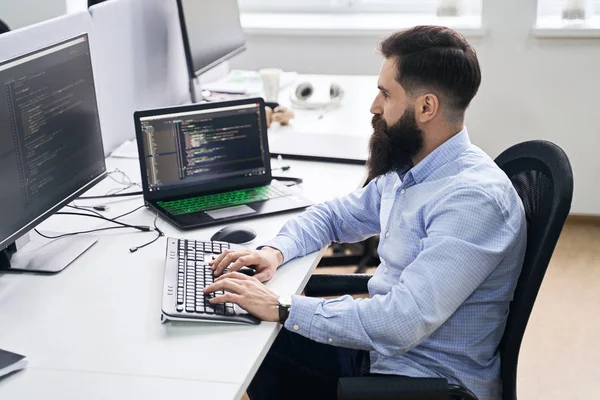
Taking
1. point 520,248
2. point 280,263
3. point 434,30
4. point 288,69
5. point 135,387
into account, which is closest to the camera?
point 135,387

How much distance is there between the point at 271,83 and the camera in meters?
2.96

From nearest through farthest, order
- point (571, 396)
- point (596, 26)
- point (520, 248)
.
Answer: point (520, 248)
point (571, 396)
point (596, 26)

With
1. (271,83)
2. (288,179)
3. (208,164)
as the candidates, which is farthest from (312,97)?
(208,164)

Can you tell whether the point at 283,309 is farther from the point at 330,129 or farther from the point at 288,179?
the point at 330,129

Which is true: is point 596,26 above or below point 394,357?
above

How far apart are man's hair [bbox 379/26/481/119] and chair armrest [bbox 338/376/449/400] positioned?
554 mm

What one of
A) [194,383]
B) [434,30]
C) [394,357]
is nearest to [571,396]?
[394,357]

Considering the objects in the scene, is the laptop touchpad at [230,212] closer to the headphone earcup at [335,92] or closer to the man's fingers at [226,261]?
the man's fingers at [226,261]

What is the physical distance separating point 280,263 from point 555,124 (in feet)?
7.62

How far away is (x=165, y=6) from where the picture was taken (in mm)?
2799

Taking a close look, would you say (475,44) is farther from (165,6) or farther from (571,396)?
(571,396)

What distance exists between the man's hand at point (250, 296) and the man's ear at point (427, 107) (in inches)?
18.4

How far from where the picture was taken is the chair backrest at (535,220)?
1.40 metres

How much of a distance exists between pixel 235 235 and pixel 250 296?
1.13 ft
